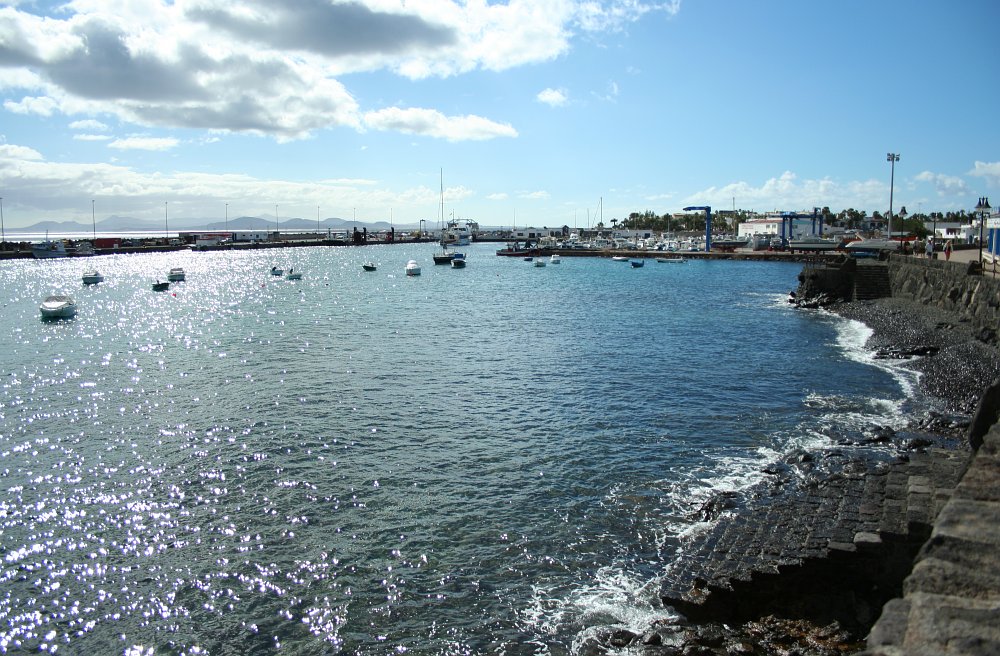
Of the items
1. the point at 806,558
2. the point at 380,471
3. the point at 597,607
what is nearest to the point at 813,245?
the point at 380,471

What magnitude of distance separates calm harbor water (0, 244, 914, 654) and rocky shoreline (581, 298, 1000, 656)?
3.13ft

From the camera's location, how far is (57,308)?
6166cm

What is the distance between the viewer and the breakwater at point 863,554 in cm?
694

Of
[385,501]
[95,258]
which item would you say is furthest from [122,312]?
[95,258]

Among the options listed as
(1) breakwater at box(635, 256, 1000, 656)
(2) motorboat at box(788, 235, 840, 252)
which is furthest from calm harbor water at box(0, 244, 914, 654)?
(2) motorboat at box(788, 235, 840, 252)

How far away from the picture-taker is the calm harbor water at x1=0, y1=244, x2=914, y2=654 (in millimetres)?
14062

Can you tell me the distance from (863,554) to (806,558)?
45.0 inches

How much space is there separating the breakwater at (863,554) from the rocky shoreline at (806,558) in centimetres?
3

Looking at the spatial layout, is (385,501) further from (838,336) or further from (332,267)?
(332,267)

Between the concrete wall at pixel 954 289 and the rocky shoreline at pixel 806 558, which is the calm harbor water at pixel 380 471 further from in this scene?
the concrete wall at pixel 954 289

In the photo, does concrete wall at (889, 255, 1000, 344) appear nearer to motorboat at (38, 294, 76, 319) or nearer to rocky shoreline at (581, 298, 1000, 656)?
rocky shoreline at (581, 298, 1000, 656)

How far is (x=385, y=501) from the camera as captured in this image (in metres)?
19.5

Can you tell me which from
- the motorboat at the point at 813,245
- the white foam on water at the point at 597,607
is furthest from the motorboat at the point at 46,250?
the white foam on water at the point at 597,607

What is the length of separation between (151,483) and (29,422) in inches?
439
